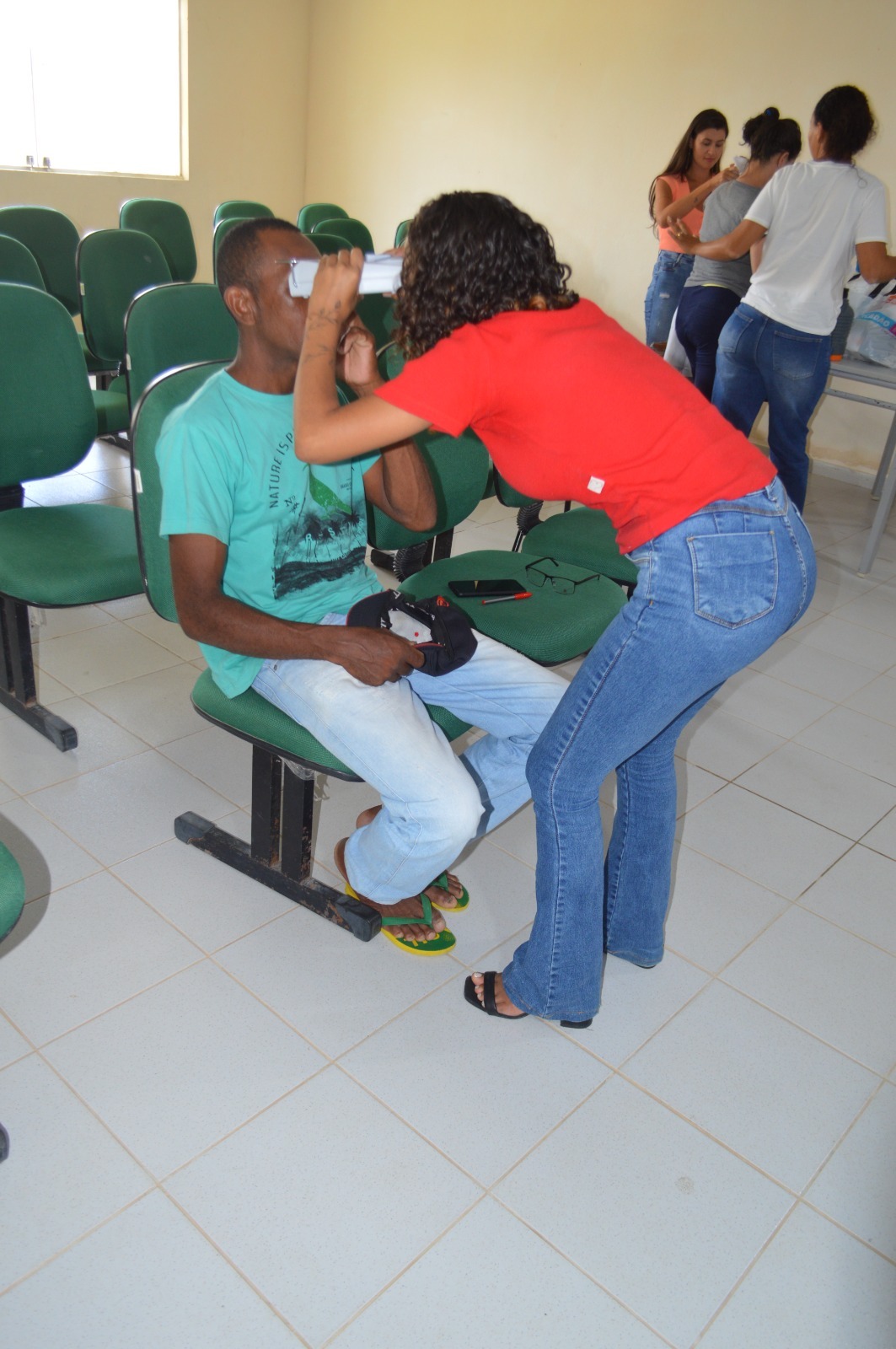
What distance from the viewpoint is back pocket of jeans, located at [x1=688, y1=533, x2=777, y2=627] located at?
1287 mm

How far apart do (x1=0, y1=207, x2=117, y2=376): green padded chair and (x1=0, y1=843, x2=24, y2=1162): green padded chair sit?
3.64 meters

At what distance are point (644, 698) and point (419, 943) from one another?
0.71 meters

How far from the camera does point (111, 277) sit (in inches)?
142

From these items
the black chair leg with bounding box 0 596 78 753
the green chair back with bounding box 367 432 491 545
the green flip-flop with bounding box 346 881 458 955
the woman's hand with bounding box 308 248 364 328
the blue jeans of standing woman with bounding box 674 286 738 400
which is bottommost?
the green flip-flop with bounding box 346 881 458 955

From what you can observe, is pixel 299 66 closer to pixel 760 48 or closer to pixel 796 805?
pixel 760 48

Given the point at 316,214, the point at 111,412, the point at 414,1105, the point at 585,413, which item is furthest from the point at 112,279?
the point at 414,1105

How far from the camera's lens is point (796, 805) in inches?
94.0

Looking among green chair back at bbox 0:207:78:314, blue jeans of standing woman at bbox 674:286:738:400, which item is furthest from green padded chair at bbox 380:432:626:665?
green chair back at bbox 0:207:78:314

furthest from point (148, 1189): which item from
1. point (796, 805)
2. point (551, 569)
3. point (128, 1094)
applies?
point (796, 805)

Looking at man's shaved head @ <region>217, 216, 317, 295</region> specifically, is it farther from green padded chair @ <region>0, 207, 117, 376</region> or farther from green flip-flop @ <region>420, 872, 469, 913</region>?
green padded chair @ <region>0, 207, 117, 376</region>

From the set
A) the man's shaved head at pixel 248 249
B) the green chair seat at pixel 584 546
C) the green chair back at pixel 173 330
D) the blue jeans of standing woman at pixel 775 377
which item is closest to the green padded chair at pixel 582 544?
the green chair seat at pixel 584 546

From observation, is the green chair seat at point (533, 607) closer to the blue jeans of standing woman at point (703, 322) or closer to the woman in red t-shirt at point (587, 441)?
the woman in red t-shirt at point (587, 441)

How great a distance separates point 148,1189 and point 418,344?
1212 mm

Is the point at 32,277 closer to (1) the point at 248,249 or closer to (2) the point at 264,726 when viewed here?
(1) the point at 248,249
